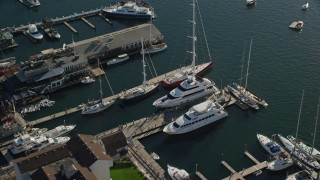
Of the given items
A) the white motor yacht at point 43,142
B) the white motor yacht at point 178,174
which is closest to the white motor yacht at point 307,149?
the white motor yacht at point 178,174

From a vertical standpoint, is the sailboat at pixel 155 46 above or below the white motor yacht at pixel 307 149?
above

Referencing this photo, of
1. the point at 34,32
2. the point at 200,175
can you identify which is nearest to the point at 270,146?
the point at 200,175

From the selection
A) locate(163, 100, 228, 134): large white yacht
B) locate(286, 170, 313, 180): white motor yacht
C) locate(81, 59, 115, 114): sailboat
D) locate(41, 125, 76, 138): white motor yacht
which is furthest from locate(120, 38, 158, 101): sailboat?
locate(286, 170, 313, 180): white motor yacht

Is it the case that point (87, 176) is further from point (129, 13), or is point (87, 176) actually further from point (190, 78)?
point (129, 13)

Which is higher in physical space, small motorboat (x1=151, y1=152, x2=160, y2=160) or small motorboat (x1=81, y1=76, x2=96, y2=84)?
small motorboat (x1=81, y1=76, x2=96, y2=84)

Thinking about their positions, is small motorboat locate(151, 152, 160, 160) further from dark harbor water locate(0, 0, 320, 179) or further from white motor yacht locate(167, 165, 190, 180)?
white motor yacht locate(167, 165, 190, 180)

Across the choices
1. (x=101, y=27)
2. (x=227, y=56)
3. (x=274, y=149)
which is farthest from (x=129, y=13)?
(x=274, y=149)

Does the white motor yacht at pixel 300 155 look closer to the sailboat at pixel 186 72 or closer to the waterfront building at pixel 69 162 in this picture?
the sailboat at pixel 186 72
